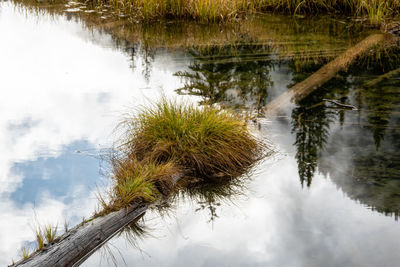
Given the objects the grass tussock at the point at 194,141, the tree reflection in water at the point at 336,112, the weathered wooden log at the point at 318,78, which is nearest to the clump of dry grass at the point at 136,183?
the grass tussock at the point at 194,141

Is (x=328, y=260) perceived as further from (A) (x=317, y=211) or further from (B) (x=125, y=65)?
(B) (x=125, y=65)

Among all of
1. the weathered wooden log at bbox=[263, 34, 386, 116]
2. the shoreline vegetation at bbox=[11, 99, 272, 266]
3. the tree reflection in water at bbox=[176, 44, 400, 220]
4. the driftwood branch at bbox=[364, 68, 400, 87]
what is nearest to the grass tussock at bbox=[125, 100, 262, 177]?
the shoreline vegetation at bbox=[11, 99, 272, 266]

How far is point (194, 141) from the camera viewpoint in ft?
13.7

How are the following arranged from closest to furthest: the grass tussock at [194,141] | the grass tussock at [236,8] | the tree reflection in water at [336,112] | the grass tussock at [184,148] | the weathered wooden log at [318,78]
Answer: the grass tussock at [184,148] → the grass tussock at [194,141] → the tree reflection in water at [336,112] → the weathered wooden log at [318,78] → the grass tussock at [236,8]

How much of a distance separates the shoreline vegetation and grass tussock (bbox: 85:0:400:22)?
21.6 ft

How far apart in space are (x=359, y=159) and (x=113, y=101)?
10.2 ft

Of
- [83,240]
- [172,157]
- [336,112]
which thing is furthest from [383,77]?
[83,240]

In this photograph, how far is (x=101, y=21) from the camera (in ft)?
36.2

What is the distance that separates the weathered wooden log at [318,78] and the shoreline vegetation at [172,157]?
1398mm

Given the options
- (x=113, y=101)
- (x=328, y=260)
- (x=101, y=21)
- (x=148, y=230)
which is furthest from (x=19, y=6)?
(x=328, y=260)

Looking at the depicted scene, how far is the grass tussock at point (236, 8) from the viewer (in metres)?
10.6

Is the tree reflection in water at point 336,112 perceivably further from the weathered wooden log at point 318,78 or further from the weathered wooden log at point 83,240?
the weathered wooden log at point 83,240

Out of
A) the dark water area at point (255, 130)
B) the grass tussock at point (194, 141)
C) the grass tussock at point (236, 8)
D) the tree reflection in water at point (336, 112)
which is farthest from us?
the grass tussock at point (236, 8)

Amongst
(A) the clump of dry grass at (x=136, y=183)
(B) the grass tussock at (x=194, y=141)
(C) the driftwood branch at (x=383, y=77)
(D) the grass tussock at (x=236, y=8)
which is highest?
(D) the grass tussock at (x=236, y=8)
